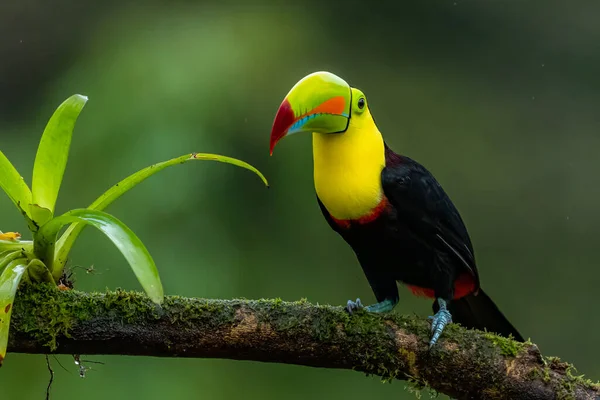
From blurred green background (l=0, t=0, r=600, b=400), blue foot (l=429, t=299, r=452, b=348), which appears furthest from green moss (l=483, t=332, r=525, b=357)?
blurred green background (l=0, t=0, r=600, b=400)

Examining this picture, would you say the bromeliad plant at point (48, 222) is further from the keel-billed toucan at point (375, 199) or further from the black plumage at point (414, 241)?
the black plumage at point (414, 241)

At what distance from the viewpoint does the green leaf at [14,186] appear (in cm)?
163

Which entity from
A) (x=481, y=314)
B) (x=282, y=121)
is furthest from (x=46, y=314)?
(x=481, y=314)

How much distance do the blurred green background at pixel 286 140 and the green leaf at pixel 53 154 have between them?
5.49 ft

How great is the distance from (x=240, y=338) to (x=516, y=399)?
67 centimetres

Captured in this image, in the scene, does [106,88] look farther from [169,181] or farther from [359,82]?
[359,82]

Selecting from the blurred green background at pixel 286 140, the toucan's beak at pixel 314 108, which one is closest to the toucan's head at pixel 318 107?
the toucan's beak at pixel 314 108

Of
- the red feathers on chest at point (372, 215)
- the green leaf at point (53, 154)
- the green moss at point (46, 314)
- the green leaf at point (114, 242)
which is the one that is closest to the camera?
the green leaf at point (114, 242)

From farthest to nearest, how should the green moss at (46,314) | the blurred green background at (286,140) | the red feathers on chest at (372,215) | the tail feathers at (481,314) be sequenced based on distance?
1. the blurred green background at (286,140)
2. the tail feathers at (481,314)
3. the red feathers on chest at (372,215)
4. the green moss at (46,314)

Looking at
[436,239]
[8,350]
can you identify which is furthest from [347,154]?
[8,350]

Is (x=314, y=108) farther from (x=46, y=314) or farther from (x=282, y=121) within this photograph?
(x=46, y=314)

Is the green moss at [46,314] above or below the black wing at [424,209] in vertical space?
below

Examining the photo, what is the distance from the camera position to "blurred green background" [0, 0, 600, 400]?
11.9ft

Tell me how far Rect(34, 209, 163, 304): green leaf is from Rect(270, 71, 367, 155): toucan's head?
43 cm
